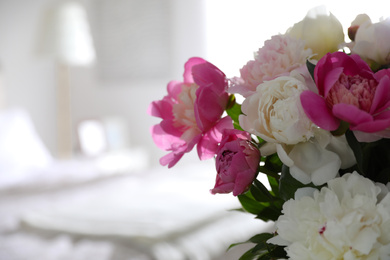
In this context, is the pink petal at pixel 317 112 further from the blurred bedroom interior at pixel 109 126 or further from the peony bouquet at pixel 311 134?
the blurred bedroom interior at pixel 109 126

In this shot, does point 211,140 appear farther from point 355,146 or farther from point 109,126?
point 109,126

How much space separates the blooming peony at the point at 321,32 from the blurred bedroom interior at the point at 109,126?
1.05 m

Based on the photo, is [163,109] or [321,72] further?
[163,109]

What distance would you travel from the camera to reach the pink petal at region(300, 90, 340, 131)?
40 centimetres

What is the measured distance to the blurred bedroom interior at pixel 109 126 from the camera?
1.58m

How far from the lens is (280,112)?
431 mm

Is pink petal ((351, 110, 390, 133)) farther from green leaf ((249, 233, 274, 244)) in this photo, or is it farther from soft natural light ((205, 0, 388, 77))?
soft natural light ((205, 0, 388, 77))

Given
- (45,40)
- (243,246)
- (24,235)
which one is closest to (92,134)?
(45,40)

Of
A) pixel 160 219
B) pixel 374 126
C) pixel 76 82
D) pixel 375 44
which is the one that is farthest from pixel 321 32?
pixel 76 82

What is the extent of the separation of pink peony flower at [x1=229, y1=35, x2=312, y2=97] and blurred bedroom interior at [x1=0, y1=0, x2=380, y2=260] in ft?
3.36

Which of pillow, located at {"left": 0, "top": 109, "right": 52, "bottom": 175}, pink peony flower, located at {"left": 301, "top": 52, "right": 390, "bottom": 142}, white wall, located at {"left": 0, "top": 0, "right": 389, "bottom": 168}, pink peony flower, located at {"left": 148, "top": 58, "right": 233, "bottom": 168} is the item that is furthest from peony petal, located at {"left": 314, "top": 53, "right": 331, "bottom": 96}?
white wall, located at {"left": 0, "top": 0, "right": 389, "bottom": 168}

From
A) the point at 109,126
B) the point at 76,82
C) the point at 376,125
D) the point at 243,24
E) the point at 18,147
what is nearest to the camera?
the point at 376,125

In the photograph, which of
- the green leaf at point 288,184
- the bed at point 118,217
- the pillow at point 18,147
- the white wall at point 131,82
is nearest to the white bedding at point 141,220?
the bed at point 118,217

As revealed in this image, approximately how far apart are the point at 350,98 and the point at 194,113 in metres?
0.17
